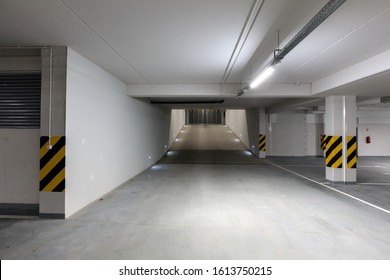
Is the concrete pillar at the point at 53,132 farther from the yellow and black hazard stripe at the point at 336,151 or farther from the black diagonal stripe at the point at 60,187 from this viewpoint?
the yellow and black hazard stripe at the point at 336,151

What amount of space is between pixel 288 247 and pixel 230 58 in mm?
3162

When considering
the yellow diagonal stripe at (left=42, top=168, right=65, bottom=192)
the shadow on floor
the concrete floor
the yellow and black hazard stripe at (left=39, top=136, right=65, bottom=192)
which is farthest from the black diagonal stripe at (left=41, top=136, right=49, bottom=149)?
the shadow on floor

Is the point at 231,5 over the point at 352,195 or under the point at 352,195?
over

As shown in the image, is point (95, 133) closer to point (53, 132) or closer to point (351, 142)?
point (53, 132)

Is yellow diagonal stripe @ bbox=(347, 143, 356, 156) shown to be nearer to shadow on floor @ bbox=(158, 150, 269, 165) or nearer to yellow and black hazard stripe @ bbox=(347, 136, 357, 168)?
yellow and black hazard stripe @ bbox=(347, 136, 357, 168)

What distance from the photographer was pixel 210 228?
296 cm

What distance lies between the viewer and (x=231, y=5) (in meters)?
2.20

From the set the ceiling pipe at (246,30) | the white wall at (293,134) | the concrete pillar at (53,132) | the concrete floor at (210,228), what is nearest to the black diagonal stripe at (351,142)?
the concrete floor at (210,228)

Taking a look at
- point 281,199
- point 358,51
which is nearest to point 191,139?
point 281,199

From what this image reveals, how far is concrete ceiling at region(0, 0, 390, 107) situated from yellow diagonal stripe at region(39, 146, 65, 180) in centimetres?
176

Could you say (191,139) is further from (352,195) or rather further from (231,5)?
(231,5)

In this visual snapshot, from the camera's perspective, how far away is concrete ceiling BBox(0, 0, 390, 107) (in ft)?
7.30
